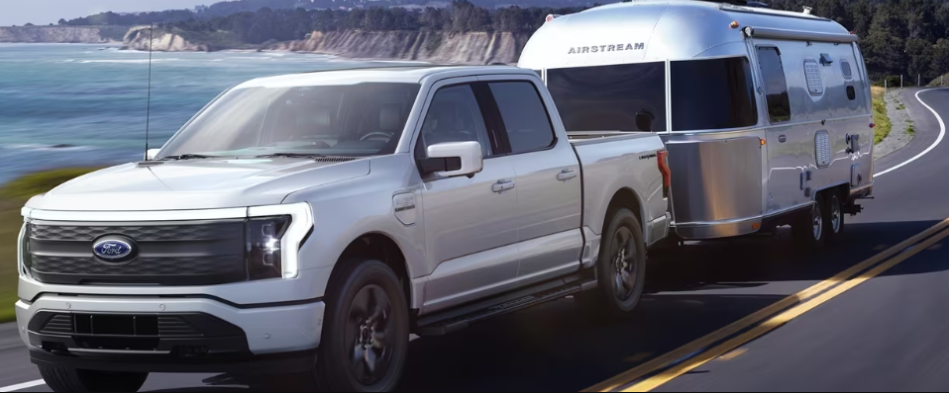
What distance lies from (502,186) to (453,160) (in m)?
0.68

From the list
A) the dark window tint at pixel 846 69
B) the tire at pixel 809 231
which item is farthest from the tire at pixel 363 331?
the dark window tint at pixel 846 69

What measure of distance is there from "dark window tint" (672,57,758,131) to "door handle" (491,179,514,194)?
454cm

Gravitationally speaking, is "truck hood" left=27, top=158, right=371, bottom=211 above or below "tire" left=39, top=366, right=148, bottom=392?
above

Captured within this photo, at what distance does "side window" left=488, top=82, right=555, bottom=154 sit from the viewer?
28.0ft

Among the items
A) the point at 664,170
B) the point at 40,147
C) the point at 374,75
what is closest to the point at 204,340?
the point at 374,75

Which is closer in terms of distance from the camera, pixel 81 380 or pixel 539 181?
pixel 81 380

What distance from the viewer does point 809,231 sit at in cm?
1419

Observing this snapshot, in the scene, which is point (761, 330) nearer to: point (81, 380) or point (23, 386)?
point (81, 380)

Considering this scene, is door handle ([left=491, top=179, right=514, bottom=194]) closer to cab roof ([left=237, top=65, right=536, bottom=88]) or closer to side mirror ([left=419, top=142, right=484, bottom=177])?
side mirror ([left=419, top=142, right=484, bottom=177])

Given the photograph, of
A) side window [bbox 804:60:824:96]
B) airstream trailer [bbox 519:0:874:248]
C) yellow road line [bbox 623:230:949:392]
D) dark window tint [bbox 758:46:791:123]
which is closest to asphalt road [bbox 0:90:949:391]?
yellow road line [bbox 623:230:949:392]

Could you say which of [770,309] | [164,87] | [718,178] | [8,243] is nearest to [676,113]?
[718,178]

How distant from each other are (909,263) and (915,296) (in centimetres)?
245

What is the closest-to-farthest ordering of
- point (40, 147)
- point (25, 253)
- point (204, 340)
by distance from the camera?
point (204, 340) → point (25, 253) → point (40, 147)

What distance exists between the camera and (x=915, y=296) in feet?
35.6
